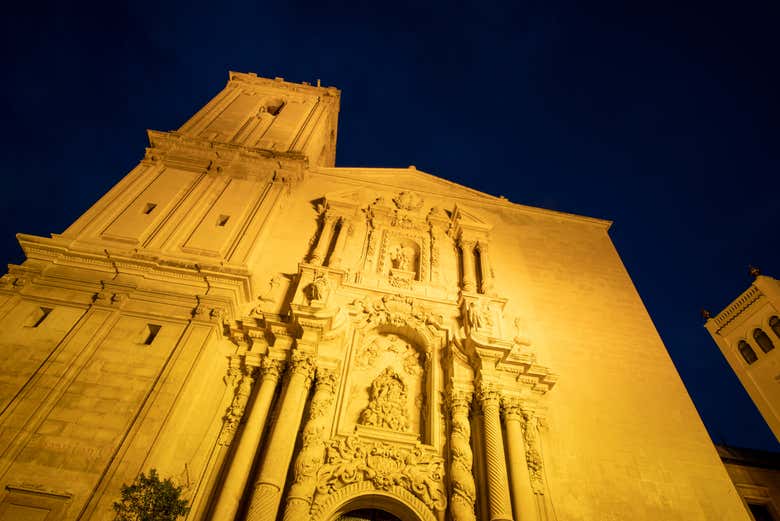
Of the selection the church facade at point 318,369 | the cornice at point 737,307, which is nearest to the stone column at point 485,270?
the church facade at point 318,369

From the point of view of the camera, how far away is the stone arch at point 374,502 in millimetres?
8180

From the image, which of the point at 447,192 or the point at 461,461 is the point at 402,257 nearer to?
the point at 447,192

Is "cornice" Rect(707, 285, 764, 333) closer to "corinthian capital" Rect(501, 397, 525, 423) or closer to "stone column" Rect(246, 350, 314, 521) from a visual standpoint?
"corinthian capital" Rect(501, 397, 525, 423)

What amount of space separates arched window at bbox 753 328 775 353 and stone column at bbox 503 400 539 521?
1691 cm

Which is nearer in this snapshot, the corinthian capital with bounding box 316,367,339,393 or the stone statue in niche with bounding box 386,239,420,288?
the corinthian capital with bounding box 316,367,339,393

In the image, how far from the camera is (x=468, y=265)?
13938mm

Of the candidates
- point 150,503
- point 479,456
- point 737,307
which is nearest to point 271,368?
point 150,503

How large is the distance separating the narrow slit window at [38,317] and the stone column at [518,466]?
33.3 ft

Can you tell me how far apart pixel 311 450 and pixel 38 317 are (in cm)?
643

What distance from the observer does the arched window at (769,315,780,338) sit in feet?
64.2

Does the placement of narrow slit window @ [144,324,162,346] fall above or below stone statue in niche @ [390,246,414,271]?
below

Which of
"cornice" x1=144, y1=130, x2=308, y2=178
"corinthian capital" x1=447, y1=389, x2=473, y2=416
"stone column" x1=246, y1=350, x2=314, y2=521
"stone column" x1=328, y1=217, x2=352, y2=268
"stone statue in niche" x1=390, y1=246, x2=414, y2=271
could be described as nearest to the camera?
"stone column" x1=246, y1=350, x2=314, y2=521

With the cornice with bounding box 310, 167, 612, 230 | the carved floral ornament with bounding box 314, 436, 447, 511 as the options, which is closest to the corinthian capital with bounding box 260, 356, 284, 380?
the carved floral ornament with bounding box 314, 436, 447, 511

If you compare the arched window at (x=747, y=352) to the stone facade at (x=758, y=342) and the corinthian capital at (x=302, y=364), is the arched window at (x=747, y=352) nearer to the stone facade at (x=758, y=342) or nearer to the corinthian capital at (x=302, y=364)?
the stone facade at (x=758, y=342)
